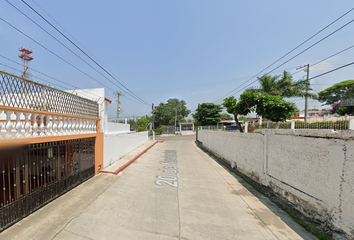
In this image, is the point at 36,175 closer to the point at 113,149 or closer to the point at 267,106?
the point at 113,149

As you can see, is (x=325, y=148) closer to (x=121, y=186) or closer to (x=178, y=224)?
(x=178, y=224)

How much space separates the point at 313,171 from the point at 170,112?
141 feet

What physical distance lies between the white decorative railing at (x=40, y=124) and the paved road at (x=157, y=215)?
73.0 inches

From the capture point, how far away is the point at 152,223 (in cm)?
305

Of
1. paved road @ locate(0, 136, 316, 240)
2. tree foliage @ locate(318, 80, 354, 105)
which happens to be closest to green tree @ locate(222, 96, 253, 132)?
paved road @ locate(0, 136, 316, 240)

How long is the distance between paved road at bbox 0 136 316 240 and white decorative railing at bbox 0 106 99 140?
73.0 inches

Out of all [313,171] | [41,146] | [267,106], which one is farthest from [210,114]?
[41,146]

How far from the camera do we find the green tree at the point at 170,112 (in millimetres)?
44656

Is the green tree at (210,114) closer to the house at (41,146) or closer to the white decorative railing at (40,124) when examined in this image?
the house at (41,146)

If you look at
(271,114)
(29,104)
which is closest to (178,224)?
(29,104)

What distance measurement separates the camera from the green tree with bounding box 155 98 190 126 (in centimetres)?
4466

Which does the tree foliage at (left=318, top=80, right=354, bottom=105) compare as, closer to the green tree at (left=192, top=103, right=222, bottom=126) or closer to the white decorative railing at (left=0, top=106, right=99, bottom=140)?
the green tree at (left=192, top=103, right=222, bottom=126)

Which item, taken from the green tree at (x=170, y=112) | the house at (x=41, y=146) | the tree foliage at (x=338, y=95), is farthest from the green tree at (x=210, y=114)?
the house at (x=41, y=146)

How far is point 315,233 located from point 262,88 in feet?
48.1
